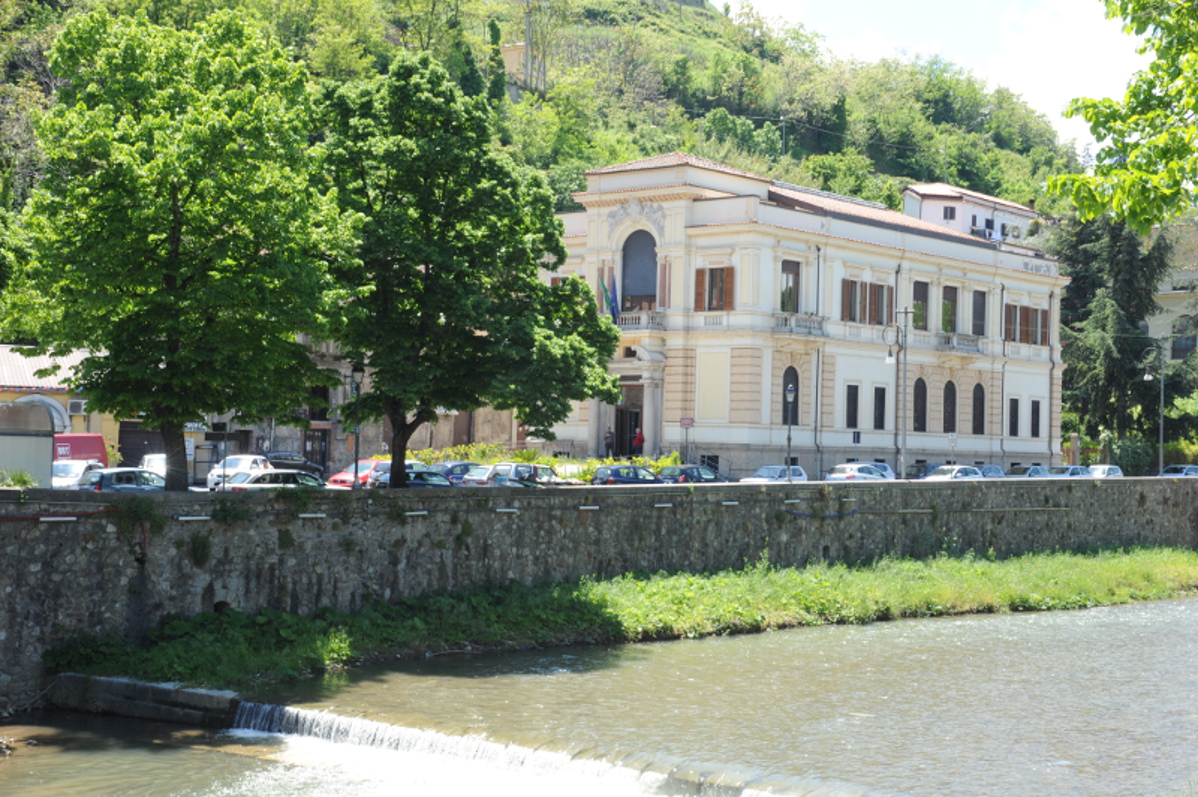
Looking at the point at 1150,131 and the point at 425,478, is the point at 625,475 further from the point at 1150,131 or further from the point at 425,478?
the point at 1150,131

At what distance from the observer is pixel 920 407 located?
67625mm

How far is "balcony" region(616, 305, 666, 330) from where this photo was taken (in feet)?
202

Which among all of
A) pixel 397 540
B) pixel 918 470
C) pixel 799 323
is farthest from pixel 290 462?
pixel 918 470

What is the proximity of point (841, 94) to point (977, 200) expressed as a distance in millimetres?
59939

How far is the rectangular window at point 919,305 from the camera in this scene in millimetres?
67625

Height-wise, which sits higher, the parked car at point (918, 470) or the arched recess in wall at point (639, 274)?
the arched recess in wall at point (639, 274)

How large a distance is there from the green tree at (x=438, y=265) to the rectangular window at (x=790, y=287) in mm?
31395

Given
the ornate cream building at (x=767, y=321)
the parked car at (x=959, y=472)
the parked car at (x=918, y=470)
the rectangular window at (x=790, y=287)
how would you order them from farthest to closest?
the parked car at (x=918, y=470), the rectangular window at (x=790, y=287), the ornate cream building at (x=767, y=321), the parked car at (x=959, y=472)

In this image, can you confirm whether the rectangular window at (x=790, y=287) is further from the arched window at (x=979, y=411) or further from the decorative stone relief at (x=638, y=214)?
the arched window at (x=979, y=411)

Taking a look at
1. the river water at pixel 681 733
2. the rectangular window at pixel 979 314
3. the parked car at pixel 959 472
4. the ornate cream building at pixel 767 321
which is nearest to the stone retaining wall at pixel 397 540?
the river water at pixel 681 733

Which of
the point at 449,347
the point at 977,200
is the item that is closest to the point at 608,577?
the point at 449,347

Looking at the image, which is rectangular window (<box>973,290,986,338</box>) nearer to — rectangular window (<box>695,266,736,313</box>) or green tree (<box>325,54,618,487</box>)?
rectangular window (<box>695,266,736,313</box>)

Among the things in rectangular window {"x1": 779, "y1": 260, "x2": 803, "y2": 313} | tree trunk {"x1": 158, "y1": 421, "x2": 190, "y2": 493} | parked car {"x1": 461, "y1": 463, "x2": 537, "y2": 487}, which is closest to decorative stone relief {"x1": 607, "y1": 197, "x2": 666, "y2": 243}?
rectangular window {"x1": 779, "y1": 260, "x2": 803, "y2": 313}

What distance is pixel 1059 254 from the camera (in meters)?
83.4
